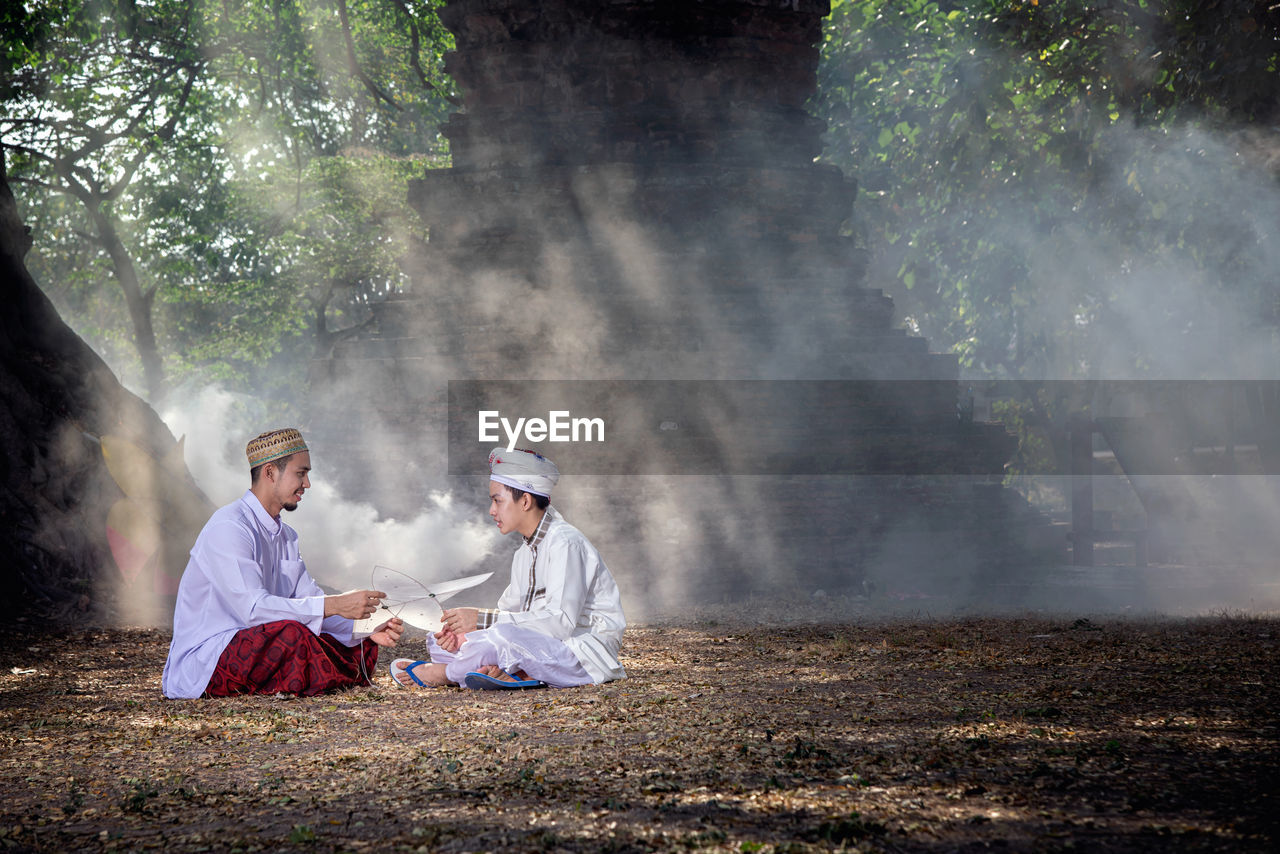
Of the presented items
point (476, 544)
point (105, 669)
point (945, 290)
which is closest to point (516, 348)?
point (476, 544)

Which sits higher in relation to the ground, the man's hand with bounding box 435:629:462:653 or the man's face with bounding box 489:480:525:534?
the man's face with bounding box 489:480:525:534

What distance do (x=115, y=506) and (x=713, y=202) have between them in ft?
22.9

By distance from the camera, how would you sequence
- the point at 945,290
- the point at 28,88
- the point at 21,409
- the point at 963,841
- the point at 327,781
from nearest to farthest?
the point at 963,841
the point at 327,781
the point at 21,409
the point at 28,88
the point at 945,290

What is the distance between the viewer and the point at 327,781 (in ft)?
11.5

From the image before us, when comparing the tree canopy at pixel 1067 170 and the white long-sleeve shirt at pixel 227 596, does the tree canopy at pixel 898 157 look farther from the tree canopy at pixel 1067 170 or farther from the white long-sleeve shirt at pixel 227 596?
the white long-sleeve shirt at pixel 227 596

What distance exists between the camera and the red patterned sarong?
5.03m

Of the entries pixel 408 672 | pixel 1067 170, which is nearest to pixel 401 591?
pixel 408 672

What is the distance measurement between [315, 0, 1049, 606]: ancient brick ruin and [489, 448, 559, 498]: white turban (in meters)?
5.92

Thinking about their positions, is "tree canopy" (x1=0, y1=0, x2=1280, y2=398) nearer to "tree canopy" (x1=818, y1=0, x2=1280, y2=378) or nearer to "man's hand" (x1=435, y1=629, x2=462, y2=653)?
"tree canopy" (x1=818, y1=0, x2=1280, y2=378)

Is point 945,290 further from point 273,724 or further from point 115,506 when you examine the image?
point 273,724

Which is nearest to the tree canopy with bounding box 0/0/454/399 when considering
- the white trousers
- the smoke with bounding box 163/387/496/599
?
the smoke with bounding box 163/387/496/599

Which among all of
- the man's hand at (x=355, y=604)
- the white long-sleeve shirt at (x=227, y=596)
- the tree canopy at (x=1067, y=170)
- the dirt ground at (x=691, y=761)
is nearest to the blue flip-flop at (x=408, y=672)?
the dirt ground at (x=691, y=761)

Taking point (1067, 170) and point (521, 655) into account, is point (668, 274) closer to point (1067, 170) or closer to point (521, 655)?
point (521, 655)

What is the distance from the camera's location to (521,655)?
5078 mm
